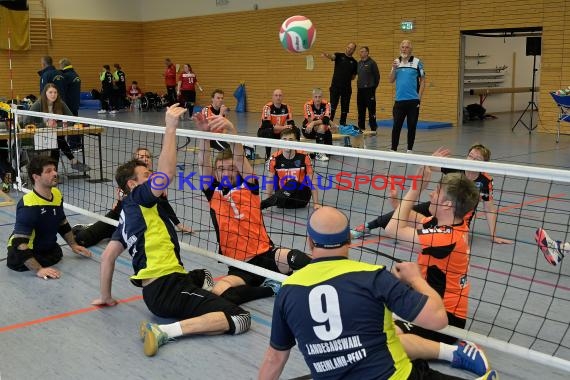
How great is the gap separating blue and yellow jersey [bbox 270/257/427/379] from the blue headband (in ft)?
0.20

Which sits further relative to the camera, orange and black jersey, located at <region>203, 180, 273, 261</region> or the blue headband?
orange and black jersey, located at <region>203, 180, 273, 261</region>

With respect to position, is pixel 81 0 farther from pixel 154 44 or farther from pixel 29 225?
pixel 29 225

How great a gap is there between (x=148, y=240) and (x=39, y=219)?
1.63 m

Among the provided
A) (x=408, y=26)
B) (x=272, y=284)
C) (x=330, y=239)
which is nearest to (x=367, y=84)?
(x=408, y=26)

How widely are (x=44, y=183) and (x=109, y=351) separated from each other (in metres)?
2.07

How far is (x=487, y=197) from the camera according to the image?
19.7 ft

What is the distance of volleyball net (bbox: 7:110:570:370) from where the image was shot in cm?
366

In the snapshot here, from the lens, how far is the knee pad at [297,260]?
4.43 m

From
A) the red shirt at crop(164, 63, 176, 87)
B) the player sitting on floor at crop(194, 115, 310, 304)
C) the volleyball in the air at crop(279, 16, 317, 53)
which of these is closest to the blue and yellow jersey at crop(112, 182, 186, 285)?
the player sitting on floor at crop(194, 115, 310, 304)

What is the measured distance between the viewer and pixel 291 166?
7703 millimetres

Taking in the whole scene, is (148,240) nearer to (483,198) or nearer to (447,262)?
(447,262)

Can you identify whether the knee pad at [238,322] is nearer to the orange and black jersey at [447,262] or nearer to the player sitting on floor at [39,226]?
the orange and black jersey at [447,262]

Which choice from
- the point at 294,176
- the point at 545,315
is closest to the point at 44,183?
the point at 294,176

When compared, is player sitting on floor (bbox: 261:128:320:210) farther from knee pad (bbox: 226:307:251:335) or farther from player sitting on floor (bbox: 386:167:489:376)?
player sitting on floor (bbox: 386:167:489:376)
